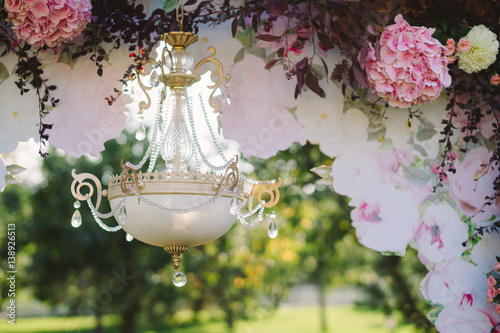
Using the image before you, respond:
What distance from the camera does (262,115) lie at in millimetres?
1989

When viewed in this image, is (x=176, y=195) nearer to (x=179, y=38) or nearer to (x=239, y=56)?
(x=179, y=38)

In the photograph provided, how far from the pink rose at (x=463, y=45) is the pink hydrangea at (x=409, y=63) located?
2.4 inches

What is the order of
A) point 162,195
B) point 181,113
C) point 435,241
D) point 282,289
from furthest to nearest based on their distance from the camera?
point 282,289
point 435,241
point 181,113
point 162,195

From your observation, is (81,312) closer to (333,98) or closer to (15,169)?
(15,169)

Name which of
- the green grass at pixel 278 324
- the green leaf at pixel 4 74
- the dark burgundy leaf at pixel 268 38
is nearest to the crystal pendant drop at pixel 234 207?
the dark burgundy leaf at pixel 268 38

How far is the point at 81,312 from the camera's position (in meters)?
6.58

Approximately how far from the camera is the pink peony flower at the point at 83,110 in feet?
6.48

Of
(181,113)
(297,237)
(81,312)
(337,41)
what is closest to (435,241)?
(337,41)

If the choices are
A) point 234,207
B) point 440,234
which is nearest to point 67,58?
point 234,207

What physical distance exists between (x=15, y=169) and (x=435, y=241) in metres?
1.56

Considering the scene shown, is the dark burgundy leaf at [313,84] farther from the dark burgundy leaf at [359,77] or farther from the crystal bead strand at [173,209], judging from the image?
the crystal bead strand at [173,209]

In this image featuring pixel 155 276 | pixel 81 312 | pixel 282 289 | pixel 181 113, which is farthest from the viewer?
pixel 282 289

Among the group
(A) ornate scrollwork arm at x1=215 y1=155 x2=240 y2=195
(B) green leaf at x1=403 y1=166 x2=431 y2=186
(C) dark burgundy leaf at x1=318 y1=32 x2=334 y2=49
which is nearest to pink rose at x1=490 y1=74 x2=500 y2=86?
(B) green leaf at x1=403 y1=166 x2=431 y2=186

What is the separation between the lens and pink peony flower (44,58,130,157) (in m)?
1.97
